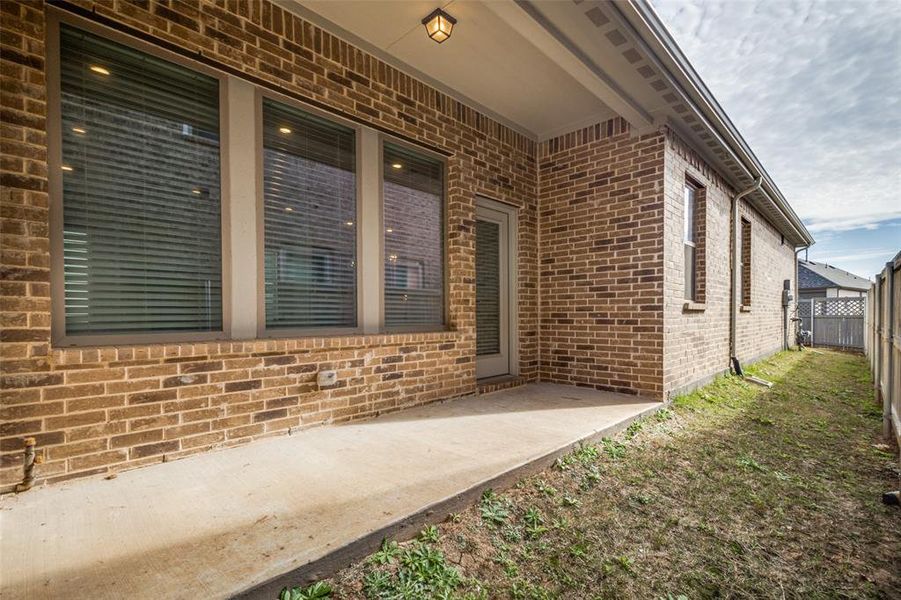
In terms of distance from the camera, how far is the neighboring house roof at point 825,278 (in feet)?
69.7

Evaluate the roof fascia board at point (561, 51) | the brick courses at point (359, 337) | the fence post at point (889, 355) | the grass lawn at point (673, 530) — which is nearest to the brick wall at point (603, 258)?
the brick courses at point (359, 337)

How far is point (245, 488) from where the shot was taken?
6.68 ft

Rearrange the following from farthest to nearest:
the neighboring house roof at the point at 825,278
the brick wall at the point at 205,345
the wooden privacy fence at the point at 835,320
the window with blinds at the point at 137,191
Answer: the neighboring house roof at the point at 825,278
the wooden privacy fence at the point at 835,320
the window with blinds at the point at 137,191
the brick wall at the point at 205,345

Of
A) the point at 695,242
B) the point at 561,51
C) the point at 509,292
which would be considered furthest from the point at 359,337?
the point at 695,242

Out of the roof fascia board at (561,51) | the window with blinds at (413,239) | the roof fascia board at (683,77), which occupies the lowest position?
the window with blinds at (413,239)

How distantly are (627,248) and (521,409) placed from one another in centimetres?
232

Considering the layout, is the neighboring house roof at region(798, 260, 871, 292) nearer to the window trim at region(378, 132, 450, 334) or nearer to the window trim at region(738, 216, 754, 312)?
the window trim at region(738, 216, 754, 312)

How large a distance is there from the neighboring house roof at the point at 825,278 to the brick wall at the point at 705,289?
62.0ft

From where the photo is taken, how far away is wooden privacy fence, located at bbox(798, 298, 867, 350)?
472 inches

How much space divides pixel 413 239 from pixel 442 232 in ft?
1.40

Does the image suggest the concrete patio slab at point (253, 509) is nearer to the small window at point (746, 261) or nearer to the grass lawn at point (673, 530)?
the grass lawn at point (673, 530)

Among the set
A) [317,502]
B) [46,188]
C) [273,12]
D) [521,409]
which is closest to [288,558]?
[317,502]

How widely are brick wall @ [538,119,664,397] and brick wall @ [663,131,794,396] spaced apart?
0.18 metres

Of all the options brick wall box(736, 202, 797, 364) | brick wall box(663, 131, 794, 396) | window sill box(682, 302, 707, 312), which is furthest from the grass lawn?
brick wall box(736, 202, 797, 364)
